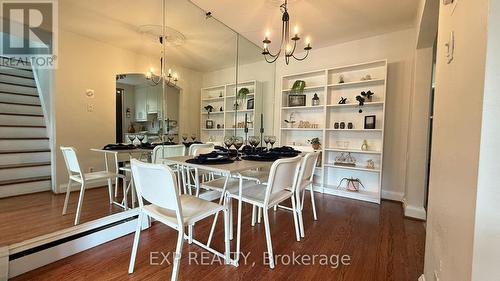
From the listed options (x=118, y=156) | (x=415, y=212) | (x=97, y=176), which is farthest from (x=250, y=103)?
(x=415, y=212)

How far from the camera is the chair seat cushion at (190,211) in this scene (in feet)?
4.36

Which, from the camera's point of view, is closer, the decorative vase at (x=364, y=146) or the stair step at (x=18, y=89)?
the stair step at (x=18, y=89)

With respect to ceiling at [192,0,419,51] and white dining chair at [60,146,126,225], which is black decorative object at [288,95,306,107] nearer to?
ceiling at [192,0,419,51]

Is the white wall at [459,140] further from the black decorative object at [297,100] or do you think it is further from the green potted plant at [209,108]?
the green potted plant at [209,108]

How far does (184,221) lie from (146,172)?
37cm

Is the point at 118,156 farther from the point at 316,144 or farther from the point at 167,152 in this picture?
the point at 316,144

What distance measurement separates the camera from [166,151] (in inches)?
100.0

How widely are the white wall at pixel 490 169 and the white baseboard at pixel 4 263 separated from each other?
238 cm

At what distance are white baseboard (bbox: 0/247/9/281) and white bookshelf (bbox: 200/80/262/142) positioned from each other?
7.21 feet

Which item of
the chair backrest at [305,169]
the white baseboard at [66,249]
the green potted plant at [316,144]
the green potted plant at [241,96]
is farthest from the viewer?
the green potted plant at [241,96]

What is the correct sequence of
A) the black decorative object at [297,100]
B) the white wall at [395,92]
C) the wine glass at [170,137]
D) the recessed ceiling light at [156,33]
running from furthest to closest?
the black decorative object at [297,100] → the white wall at [395,92] → the wine glass at [170,137] → the recessed ceiling light at [156,33]

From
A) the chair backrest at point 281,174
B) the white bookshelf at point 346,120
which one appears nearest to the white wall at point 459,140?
the chair backrest at point 281,174

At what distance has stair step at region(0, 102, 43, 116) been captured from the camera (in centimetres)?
177

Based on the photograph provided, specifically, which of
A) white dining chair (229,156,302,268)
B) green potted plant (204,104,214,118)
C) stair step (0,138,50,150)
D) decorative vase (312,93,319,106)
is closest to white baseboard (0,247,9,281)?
stair step (0,138,50,150)
